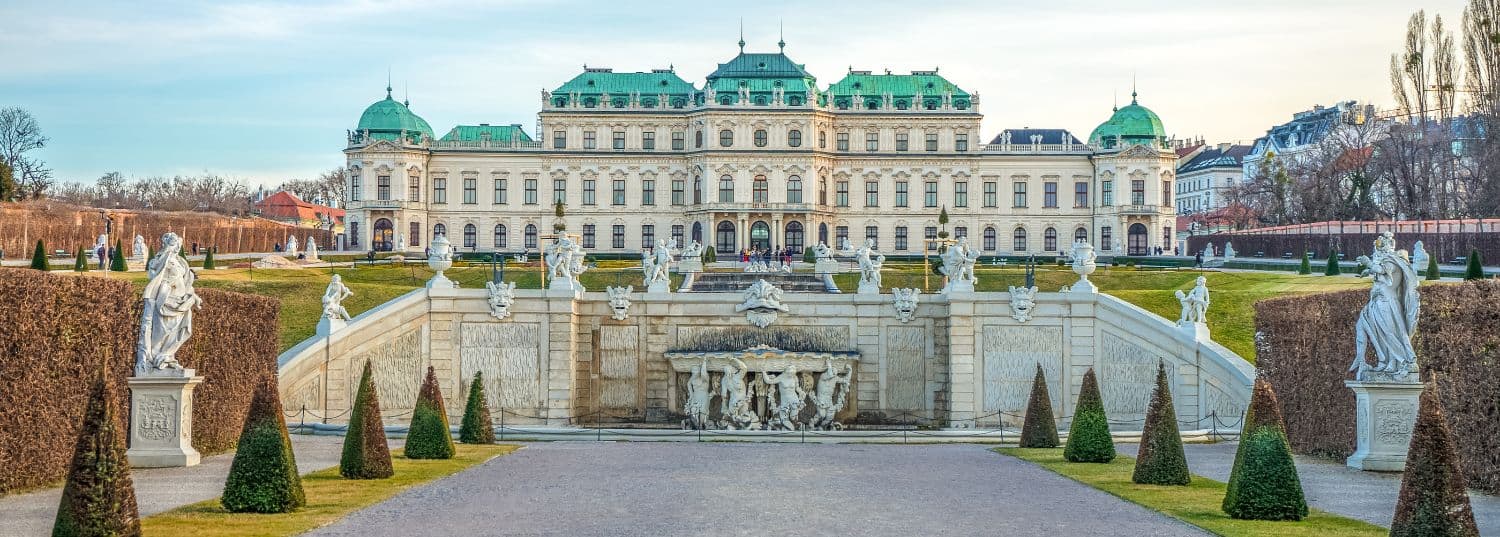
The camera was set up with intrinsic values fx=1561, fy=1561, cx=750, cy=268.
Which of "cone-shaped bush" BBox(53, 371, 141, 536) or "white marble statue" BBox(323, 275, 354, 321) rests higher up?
"white marble statue" BBox(323, 275, 354, 321)

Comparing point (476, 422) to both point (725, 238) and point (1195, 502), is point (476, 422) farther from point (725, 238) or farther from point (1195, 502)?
point (725, 238)

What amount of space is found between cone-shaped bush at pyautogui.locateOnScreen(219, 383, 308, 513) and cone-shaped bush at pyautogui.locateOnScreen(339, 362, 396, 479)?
3.48m

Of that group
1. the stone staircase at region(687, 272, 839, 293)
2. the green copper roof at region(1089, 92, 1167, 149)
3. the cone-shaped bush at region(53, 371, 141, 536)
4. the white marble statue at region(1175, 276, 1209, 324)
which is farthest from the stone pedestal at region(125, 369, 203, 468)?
the green copper roof at region(1089, 92, 1167, 149)

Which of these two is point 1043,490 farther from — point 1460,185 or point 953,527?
point 1460,185

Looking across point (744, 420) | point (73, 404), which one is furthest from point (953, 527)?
point (744, 420)

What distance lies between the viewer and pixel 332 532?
14.5 m

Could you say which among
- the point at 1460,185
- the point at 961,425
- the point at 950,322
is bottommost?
the point at 961,425

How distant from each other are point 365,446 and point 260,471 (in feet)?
12.2

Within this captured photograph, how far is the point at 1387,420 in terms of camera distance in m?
19.8

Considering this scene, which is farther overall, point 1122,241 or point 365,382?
point 1122,241

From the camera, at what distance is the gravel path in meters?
15.2

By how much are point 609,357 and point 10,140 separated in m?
64.2

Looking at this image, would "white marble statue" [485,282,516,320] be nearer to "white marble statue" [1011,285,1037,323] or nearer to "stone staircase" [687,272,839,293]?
"white marble statue" [1011,285,1037,323]

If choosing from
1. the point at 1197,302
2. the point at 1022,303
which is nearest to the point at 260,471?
the point at 1022,303
